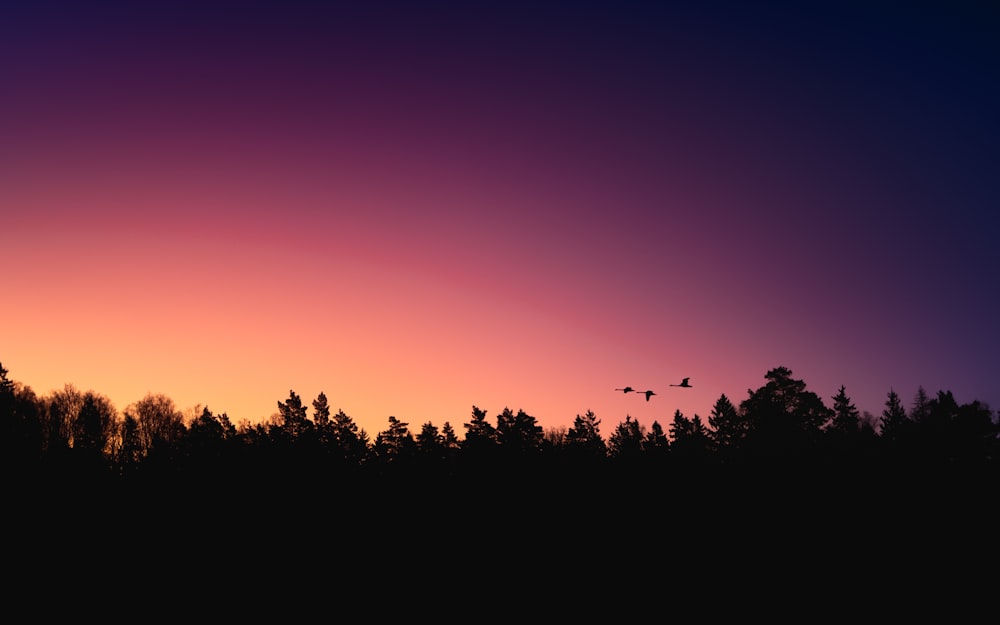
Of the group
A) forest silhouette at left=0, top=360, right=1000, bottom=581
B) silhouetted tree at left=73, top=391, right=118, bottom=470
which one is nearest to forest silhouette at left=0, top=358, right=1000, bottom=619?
forest silhouette at left=0, top=360, right=1000, bottom=581

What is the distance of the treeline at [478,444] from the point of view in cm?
5688

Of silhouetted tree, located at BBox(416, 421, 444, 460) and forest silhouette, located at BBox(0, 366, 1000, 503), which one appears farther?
silhouetted tree, located at BBox(416, 421, 444, 460)

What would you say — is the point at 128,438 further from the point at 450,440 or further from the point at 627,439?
the point at 627,439

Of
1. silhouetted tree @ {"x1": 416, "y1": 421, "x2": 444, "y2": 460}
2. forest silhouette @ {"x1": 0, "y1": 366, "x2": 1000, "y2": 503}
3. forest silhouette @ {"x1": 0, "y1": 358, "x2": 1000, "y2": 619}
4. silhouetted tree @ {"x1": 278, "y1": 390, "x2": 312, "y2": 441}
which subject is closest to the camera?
forest silhouette @ {"x1": 0, "y1": 358, "x2": 1000, "y2": 619}

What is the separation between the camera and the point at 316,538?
153 feet

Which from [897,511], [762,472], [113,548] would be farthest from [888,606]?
[113,548]

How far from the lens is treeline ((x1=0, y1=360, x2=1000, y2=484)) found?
187 ft

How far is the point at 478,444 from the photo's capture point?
65.1 m

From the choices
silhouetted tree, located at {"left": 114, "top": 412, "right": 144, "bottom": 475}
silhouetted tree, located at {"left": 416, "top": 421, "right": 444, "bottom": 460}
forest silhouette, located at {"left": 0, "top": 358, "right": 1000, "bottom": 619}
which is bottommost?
forest silhouette, located at {"left": 0, "top": 358, "right": 1000, "bottom": 619}

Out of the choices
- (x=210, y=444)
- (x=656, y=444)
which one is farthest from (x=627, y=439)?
(x=210, y=444)

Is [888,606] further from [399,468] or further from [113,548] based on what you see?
[113,548]

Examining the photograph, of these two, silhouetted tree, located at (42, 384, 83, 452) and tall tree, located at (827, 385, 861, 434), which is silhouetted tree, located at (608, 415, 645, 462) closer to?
tall tree, located at (827, 385, 861, 434)

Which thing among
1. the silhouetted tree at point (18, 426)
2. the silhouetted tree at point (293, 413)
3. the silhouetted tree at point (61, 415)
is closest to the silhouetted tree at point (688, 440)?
the silhouetted tree at point (293, 413)

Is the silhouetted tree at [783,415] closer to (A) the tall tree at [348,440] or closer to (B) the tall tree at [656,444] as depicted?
(B) the tall tree at [656,444]
